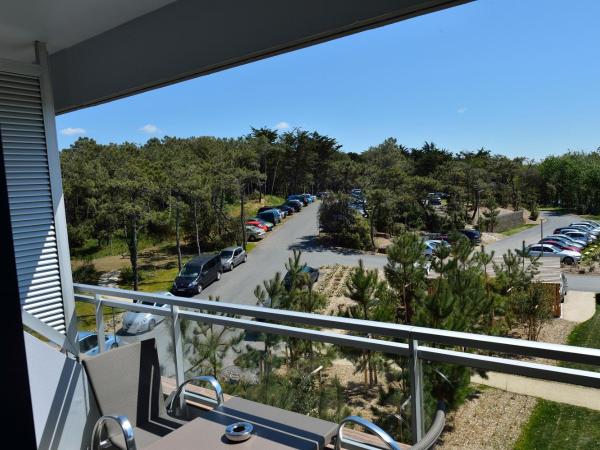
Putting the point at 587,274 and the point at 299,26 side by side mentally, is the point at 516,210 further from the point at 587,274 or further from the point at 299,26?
the point at 299,26

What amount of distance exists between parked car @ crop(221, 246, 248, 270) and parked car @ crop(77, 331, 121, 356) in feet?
83.1

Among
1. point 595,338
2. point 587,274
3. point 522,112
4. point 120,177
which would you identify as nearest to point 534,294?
point 595,338

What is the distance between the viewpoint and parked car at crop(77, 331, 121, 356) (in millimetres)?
3629

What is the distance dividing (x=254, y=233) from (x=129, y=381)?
32448 mm

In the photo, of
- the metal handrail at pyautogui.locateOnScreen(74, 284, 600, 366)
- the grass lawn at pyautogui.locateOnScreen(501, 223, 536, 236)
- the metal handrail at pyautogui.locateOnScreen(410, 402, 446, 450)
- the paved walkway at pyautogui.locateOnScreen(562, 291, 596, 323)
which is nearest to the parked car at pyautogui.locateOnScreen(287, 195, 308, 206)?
the grass lawn at pyautogui.locateOnScreen(501, 223, 536, 236)

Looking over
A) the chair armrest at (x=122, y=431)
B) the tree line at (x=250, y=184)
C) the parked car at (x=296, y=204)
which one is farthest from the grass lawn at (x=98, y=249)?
the chair armrest at (x=122, y=431)

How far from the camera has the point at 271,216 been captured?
3672 centimetres

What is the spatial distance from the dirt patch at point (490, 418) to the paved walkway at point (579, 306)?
18.0 m

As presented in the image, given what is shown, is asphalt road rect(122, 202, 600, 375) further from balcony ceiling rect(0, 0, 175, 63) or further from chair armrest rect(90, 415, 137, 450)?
chair armrest rect(90, 415, 137, 450)

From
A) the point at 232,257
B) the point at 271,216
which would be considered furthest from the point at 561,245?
the point at 271,216

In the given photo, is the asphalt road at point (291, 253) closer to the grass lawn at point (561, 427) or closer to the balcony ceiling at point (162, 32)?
the balcony ceiling at point (162, 32)

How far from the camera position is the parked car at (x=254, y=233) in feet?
113

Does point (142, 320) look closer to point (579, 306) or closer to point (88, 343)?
point (88, 343)

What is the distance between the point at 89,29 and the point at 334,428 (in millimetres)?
3068
